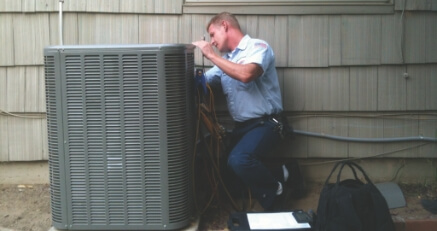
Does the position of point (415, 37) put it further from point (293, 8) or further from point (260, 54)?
point (260, 54)

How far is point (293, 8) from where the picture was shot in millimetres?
4074

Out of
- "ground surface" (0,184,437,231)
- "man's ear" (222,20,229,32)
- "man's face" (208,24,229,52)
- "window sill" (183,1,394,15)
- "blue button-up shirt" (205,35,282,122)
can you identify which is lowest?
"ground surface" (0,184,437,231)

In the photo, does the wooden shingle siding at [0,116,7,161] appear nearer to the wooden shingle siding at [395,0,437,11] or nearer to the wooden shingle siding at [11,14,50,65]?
the wooden shingle siding at [11,14,50,65]

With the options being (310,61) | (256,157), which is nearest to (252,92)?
(256,157)

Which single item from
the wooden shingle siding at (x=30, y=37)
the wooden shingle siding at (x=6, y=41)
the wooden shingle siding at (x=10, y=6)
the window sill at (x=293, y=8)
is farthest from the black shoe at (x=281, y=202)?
the wooden shingle siding at (x=10, y=6)

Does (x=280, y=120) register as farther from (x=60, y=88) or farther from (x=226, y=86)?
(x=60, y=88)

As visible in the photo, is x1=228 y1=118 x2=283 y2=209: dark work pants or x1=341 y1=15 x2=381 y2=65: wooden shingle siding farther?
x1=341 y1=15 x2=381 y2=65: wooden shingle siding

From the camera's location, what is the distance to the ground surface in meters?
3.66

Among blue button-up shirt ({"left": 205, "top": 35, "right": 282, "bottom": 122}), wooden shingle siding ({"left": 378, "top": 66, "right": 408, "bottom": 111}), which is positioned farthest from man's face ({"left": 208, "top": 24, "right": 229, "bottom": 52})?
wooden shingle siding ({"left": 378, "top": 66, "right": 408, "bottom": 111})

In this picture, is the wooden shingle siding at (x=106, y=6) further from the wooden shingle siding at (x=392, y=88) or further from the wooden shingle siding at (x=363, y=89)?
the wooden shingle siding at (x=392, y=88)

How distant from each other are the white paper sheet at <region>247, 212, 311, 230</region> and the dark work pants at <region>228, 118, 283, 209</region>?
24 cm

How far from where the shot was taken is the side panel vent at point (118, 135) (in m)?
3.17

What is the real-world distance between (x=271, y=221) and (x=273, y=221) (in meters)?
0.01

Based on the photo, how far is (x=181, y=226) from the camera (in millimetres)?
3359
